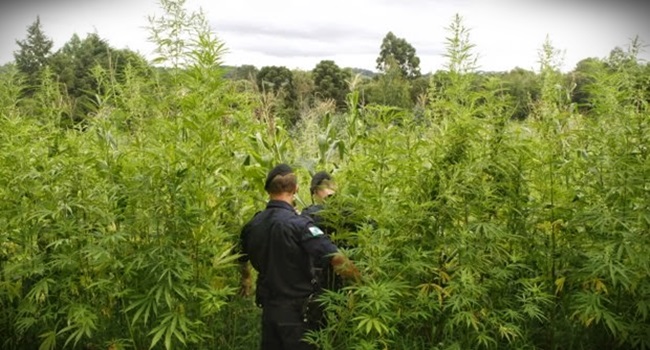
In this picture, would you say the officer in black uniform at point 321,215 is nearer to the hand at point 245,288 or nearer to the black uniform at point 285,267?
the black uniform at point 285,267

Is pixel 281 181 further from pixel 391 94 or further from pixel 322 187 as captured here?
pixel 391 94

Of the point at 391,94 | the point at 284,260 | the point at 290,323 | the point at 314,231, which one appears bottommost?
the point at 290,323

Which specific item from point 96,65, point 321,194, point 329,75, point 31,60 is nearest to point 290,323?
point 321,194

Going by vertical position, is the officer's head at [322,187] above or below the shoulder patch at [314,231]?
above

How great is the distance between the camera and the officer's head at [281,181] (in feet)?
11.6

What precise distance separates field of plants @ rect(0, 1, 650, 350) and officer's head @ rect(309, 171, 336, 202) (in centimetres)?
11

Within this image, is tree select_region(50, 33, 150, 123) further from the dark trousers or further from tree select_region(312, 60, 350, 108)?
tree select_region(312, 60, 350, 108)

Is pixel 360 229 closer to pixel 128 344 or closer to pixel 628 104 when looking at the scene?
pixel 128 344

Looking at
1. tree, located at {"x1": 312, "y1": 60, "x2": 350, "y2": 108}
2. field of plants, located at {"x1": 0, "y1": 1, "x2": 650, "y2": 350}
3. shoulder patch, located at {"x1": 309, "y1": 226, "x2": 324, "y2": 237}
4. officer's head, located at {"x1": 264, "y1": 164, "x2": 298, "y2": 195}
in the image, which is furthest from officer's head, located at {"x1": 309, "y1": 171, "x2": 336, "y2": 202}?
tree, located at {"x1": 312, "y1": 60, "x2": 350, "y2": 108}

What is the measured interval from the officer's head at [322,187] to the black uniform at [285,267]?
0.28 metres

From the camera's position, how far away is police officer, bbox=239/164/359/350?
3359 mm

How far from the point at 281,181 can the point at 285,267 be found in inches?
21.0

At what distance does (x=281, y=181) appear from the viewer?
3525 mm

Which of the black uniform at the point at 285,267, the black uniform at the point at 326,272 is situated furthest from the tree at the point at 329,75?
the black uniform at the point at 285,267
